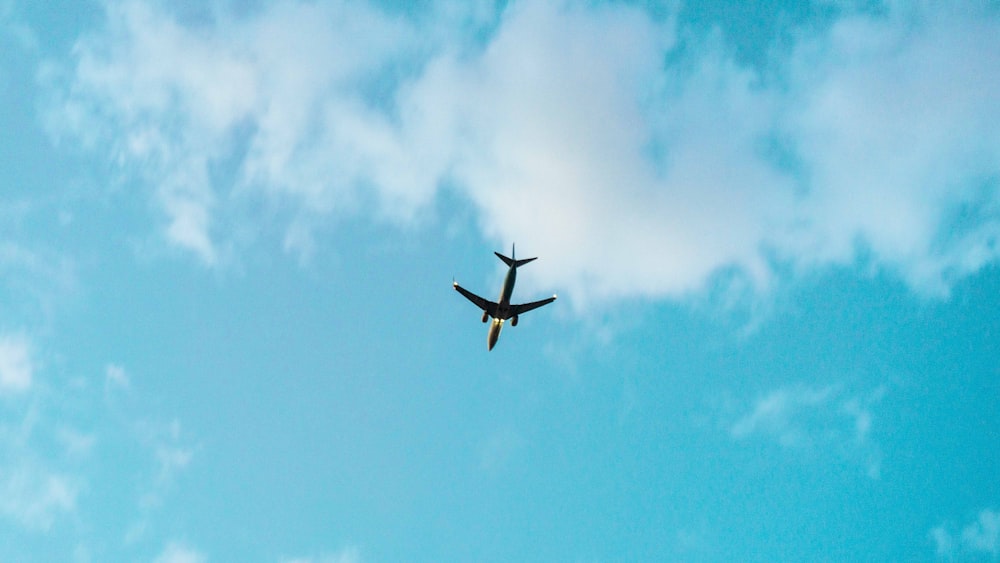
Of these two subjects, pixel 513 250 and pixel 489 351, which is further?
pixel 489 351

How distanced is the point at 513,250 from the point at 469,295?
483 inches

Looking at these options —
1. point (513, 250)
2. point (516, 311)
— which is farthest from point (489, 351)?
point (513, 250)

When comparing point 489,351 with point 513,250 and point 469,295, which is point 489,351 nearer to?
point 469,295

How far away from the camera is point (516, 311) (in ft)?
447

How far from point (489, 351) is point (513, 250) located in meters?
20.3

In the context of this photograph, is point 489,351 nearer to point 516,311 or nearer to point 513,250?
point 516,311

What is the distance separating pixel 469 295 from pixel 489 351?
10.5 meters

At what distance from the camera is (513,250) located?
5054 inches

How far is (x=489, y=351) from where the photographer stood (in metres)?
141
